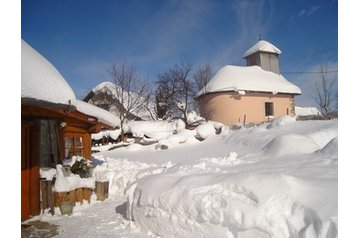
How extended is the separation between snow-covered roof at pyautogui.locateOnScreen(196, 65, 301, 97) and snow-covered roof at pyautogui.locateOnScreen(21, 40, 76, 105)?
8.79 meters

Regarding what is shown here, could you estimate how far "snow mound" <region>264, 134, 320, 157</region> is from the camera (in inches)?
162

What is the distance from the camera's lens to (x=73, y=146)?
498 centimetres

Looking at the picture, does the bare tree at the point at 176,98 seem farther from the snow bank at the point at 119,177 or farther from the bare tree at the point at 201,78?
the snow bank at the point at 119,177

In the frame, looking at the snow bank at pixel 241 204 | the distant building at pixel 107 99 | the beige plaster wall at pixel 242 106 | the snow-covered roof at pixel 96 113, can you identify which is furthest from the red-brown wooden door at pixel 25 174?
the beige plaster wall at pixel 242 106

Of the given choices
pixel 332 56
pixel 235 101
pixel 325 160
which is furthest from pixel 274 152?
pixel 235 101

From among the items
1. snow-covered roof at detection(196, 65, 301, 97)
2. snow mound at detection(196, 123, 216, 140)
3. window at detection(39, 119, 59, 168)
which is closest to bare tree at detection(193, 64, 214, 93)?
snow-covered roof at detection(196, 65, 301, 97)

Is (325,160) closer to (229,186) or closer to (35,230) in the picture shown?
(229,186)

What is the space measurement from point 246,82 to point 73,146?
7.89 m

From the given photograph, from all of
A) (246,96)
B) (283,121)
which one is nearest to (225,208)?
(283,121)

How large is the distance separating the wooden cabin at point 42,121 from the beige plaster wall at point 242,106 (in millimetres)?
6815
